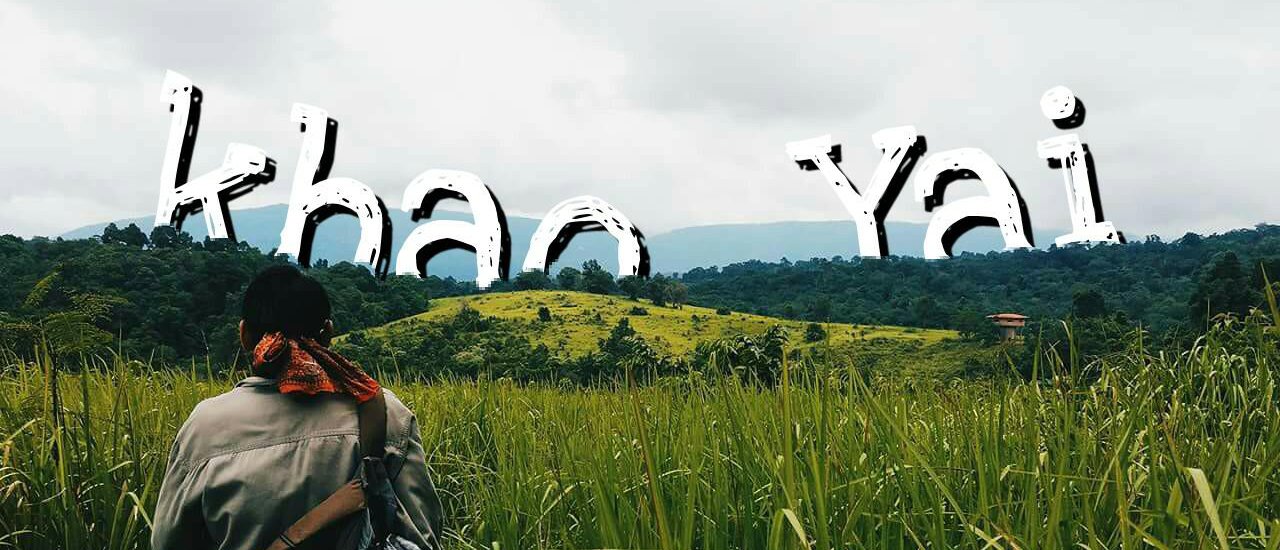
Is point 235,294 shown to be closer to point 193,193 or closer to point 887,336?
point 193,193

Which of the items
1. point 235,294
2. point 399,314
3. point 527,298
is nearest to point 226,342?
point 235,294

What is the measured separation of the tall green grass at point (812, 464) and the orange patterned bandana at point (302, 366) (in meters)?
0.70

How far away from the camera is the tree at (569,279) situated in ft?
259

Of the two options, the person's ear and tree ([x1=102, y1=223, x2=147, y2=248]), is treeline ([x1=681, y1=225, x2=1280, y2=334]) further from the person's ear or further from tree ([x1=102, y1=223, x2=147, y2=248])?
the person's ear

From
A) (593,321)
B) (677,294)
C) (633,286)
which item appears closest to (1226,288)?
(593,321)

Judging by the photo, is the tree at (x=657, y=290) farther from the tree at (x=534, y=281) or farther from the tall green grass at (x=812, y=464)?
the tall green grass at (x=812, y=464)

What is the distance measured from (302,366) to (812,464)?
4.43ft

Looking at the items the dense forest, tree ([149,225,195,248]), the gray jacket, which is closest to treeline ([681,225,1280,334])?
the dense forest

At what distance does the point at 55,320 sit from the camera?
559cm

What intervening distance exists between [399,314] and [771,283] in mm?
25503

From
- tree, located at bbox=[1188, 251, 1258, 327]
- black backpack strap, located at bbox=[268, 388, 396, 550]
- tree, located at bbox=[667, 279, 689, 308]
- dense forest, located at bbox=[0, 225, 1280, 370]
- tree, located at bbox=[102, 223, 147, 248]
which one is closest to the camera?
black backpack strap, located at bbox=[268, 388, 396, 550]

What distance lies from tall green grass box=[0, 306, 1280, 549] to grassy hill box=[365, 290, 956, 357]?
48879 millimetres

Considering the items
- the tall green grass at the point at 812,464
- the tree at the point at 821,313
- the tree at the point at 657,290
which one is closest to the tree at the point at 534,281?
the tree at the point at 657,290

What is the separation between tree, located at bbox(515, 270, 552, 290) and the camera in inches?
3091
